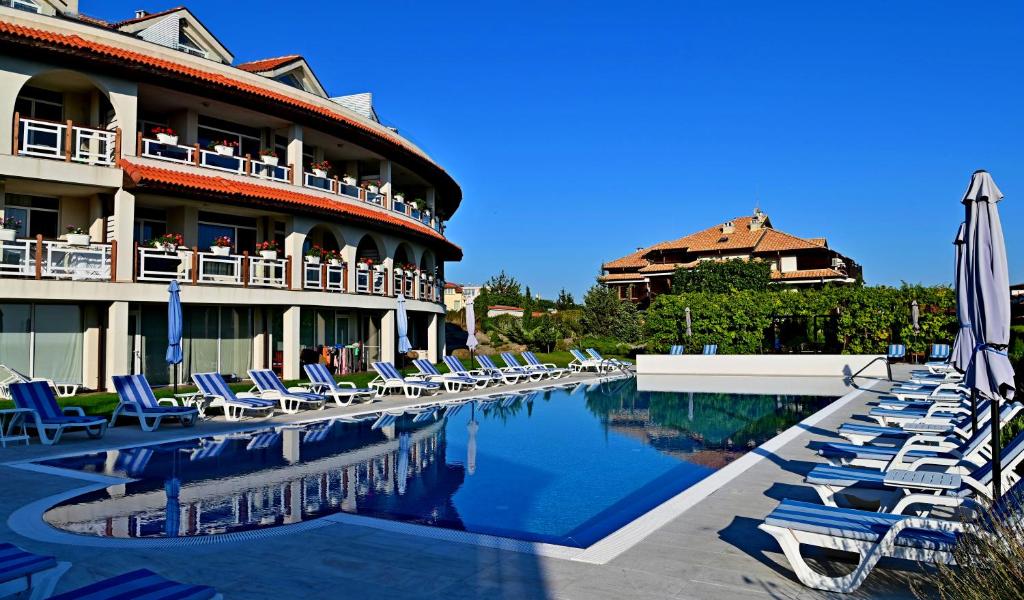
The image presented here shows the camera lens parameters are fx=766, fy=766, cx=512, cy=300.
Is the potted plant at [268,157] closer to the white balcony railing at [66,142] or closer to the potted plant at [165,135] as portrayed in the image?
the potted plant at [165,135]

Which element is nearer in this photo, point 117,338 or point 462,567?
point 462,567

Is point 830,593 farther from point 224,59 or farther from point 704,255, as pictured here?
point 704,255

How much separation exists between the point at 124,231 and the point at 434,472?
13507mm

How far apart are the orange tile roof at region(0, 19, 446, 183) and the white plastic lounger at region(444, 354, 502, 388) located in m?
8.77

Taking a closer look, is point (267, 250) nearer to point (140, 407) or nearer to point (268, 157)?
point (268, 157)

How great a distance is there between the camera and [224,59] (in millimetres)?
27000

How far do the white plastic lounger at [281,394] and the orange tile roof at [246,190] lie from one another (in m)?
6.20

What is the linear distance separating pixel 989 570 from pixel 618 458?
827 cm

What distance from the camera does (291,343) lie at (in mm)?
23250

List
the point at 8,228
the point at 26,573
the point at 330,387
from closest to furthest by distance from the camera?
the point at 26,573
the point at 330,387
the point at 8,228

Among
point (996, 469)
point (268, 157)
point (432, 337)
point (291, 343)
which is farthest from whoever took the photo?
point (432, 337)

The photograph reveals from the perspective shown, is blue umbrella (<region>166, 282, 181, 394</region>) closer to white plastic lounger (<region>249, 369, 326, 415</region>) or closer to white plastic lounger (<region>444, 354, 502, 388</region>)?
white plastic lounger (<region>249, 369, 326, 415</region>)

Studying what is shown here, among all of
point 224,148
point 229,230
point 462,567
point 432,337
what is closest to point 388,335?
point 432,337

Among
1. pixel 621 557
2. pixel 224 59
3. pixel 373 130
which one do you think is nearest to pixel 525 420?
pixel 621 557
